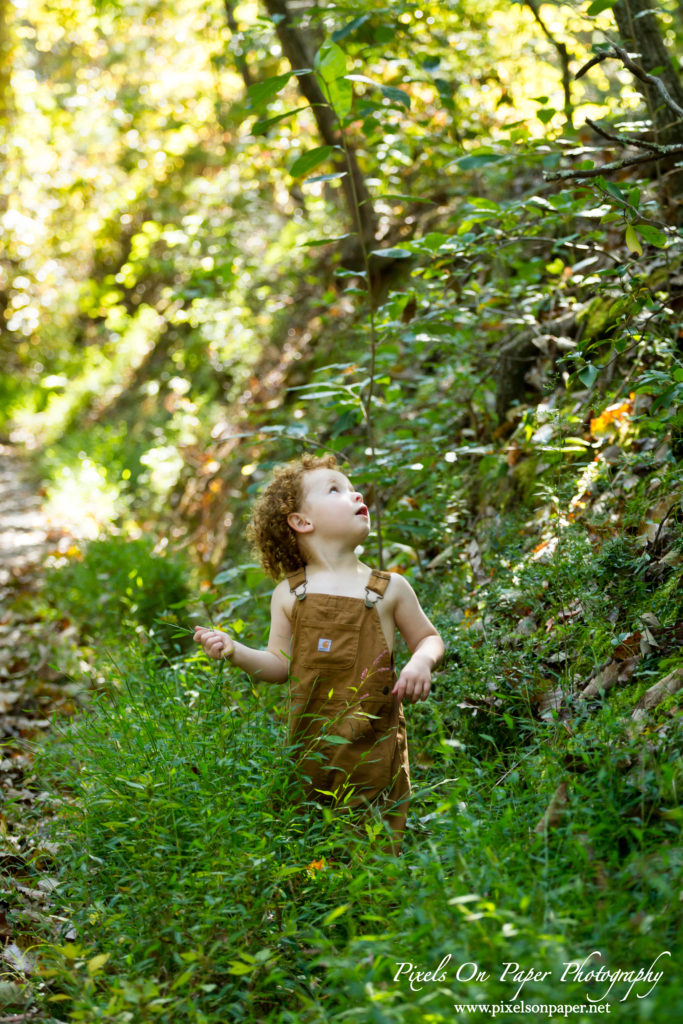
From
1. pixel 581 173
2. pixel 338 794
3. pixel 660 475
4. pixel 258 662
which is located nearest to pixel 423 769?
pixel 338 794

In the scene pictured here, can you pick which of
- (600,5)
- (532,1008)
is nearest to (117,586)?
(600,5)

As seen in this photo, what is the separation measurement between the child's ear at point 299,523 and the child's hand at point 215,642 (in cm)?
44

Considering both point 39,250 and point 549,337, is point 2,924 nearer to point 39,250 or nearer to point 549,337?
point 549,337

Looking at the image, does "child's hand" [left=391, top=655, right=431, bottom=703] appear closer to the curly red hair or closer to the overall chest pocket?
the overall chest pocket

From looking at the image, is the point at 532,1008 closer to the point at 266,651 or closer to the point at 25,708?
the point at 266,651

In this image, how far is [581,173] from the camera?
2.66m

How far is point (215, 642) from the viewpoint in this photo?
2379 millimetres

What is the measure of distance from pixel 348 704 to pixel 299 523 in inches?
24.2

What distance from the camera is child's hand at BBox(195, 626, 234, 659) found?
2383mm

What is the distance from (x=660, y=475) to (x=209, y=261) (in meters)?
3.58

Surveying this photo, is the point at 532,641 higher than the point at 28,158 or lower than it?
lower

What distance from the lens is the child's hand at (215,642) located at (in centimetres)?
238

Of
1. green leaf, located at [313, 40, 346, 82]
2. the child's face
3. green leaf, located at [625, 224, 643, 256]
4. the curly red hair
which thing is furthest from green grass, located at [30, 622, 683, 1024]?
green leaf, located at [313, 40, 346, 82]

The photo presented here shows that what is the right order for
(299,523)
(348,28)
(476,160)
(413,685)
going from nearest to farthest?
(413,685)
(299,523)
(476,160)
(348,28)
